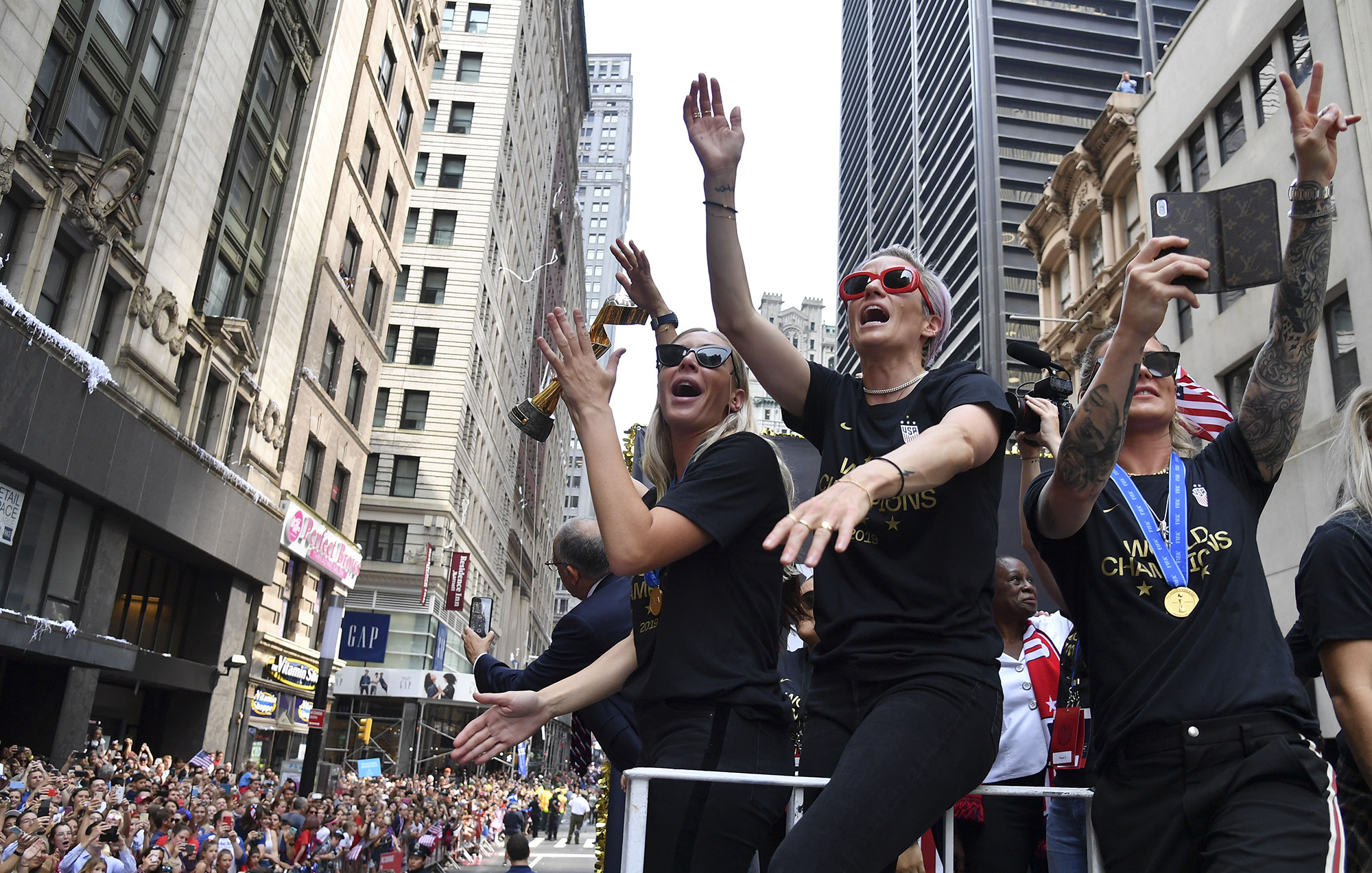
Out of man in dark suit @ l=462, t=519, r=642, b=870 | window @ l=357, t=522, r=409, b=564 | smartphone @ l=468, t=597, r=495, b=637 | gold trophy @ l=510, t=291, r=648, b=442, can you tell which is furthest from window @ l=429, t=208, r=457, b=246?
gold trophy @ l=510, t=291, r=648, b=442

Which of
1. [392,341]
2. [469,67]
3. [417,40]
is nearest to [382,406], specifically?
[392,341]

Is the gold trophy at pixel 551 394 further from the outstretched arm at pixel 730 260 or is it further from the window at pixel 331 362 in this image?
the window at pixel 331 362

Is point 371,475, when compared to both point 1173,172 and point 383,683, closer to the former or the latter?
point 383,683

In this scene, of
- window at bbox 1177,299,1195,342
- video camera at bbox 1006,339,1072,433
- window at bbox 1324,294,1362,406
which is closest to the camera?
video camera at bbox 1006,339,1072,433

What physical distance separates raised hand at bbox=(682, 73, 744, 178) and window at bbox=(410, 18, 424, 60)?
1560 inches

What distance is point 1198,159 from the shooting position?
84.3 ft

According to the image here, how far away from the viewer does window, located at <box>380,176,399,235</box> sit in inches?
1490

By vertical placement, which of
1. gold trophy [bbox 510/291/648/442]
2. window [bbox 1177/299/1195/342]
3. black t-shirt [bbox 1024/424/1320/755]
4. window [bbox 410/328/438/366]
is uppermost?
window [bbox 410/328/438/366]

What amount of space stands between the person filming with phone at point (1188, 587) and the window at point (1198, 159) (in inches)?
979

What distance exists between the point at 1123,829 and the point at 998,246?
85.2 metres

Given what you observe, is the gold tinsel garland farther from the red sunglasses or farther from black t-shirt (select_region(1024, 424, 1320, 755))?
the red sunglasses

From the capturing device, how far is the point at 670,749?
2.78m

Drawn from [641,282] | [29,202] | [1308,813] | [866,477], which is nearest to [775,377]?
[641,282]

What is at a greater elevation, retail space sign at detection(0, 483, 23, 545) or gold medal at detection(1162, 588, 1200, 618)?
A: retail space sign at detection(0, 483, 23, 545)
